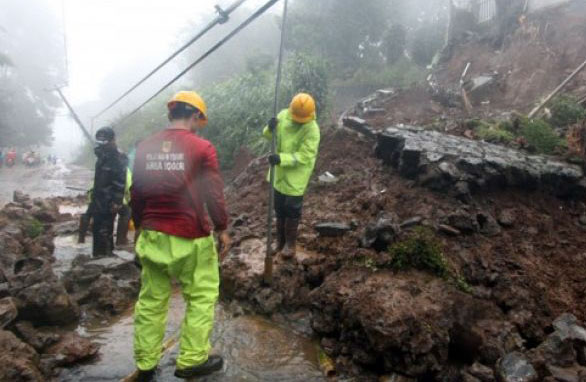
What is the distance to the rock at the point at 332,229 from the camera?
210 inches

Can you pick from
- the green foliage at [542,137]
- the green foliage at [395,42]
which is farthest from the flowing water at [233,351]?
the green foliage at [395,42]

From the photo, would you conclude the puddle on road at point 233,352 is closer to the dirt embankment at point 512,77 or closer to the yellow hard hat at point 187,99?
the yellow hard hat at point 187,99

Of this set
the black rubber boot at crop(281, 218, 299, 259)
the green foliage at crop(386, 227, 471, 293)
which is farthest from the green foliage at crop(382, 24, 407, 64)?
the green foliage at crop(386, 227, 471, 293)

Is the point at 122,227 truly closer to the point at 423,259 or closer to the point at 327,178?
the point at 327,178

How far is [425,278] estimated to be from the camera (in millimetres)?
3982

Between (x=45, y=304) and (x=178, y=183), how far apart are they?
1.86m

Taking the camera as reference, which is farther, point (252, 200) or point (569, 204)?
point (252, 200)

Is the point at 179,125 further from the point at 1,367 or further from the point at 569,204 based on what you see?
the point at 569,204

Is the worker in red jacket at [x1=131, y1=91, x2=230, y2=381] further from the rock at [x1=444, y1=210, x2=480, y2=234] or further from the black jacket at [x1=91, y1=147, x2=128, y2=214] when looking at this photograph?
the rock at [x1=444, y1=210, x2=480, y2=234]

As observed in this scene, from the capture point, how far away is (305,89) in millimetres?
14039

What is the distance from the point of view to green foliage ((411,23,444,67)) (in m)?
19.7

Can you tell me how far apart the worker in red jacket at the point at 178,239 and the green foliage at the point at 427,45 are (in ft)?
61.4

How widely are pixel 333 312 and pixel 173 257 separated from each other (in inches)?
63.0

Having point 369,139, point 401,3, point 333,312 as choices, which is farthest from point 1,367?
point 401,3
